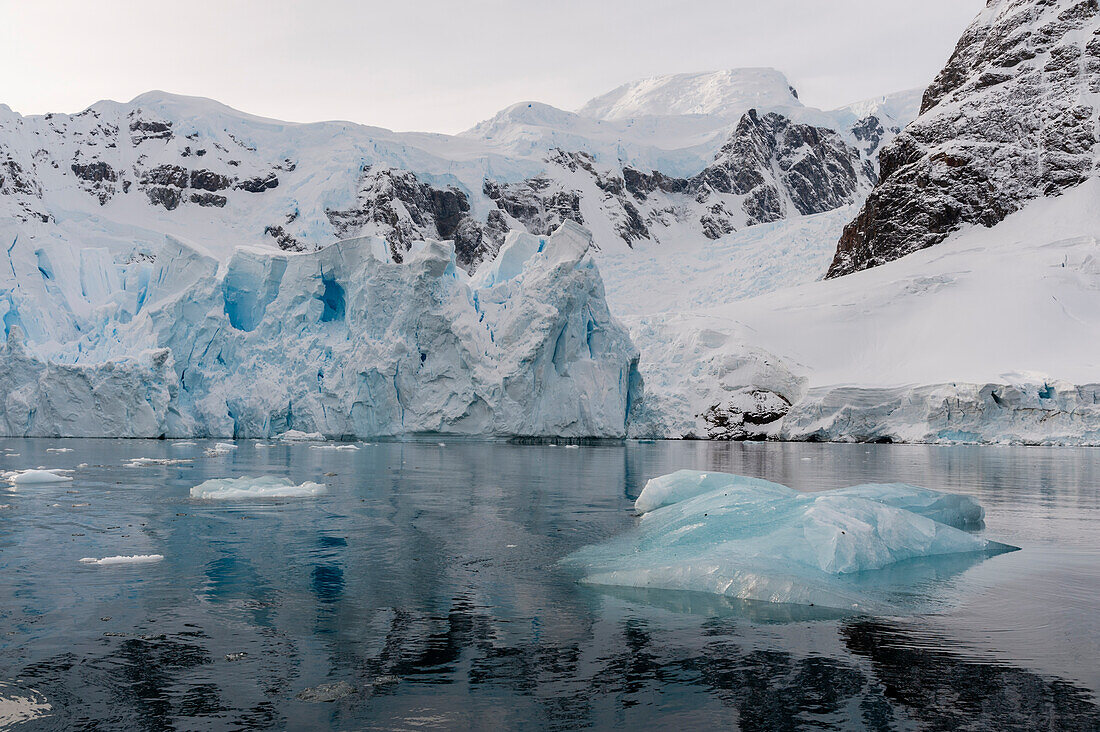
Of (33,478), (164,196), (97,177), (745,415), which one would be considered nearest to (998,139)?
(745,415)

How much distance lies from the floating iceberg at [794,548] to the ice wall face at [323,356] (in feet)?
74.0

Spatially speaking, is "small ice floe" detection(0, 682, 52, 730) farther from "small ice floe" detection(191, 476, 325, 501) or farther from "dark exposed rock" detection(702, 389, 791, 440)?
"dark exposed rock" detection(702, 389, 791, 440)

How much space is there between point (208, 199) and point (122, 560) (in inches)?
2996

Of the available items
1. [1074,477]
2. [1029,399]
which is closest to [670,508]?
[1074,477]

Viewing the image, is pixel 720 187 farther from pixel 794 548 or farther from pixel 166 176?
pixel 794 548

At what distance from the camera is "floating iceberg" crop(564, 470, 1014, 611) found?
27.9 feet

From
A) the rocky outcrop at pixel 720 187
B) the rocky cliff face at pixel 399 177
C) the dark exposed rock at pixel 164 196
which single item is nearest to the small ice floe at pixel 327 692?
the rocky cliff face at pixel 399 177

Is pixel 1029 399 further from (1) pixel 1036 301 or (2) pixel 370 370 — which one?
(2) pixel 370 370

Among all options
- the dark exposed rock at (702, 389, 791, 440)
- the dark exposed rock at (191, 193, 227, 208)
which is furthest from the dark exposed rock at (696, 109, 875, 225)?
the dark exposed rock at (702, 389, 791, 440)

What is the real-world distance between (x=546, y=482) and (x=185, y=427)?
20.3m

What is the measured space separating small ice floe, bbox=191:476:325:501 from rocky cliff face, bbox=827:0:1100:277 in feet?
227

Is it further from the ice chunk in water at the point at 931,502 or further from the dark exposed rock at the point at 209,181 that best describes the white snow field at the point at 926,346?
the dark exposed rock at the point at 209,181

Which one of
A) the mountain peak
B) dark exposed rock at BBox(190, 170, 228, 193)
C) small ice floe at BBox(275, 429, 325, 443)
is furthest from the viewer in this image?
the mountain peak

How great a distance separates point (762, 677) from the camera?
19.5 feet
